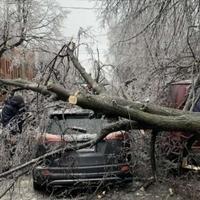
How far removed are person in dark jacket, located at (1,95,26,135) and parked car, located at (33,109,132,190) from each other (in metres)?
0.57

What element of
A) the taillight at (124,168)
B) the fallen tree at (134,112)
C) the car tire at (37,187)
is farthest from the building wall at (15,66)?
the fallen tree at (134,112)

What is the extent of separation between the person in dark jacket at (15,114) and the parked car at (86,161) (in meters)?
0.57

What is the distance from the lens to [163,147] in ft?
23.6

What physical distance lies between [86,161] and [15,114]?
1430 millimetres

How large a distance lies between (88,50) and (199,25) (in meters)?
1.91

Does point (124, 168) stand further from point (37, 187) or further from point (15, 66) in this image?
→ point (15, 66)

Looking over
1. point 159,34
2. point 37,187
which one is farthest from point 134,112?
point 37,187

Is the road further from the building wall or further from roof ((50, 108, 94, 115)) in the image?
the building wall

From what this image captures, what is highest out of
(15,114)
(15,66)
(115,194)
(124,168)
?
(15,66)

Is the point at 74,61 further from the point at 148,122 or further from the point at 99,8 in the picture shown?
the point at 99,8

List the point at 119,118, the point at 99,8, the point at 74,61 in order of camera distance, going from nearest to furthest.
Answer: the point at 119,118
the point at 74,61
the point at 99,8

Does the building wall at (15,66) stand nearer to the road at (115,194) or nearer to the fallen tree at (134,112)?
the road at (115,194)

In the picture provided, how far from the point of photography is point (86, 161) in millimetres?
8617

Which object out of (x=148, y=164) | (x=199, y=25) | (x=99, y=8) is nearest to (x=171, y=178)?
(x=148, y=164)
